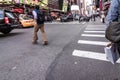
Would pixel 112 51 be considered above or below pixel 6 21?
above

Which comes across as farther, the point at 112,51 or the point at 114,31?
the point at 112,51

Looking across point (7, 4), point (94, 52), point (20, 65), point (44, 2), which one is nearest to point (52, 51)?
point (94, 52)

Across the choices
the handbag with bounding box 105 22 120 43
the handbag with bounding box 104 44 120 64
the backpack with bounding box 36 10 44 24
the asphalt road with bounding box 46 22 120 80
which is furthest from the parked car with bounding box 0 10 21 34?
the handbag with bounding box 105 22 120 43

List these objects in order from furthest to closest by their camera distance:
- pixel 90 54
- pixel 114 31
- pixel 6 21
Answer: pixel 6 21 → pixel 90 54 → pixel 114 31

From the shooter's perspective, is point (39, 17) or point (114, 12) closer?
point (114, 12)

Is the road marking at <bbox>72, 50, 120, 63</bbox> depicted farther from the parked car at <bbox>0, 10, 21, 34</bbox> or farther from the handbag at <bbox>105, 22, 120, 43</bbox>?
the parked car at <bbox>0, 10, 21, 34</bbox>

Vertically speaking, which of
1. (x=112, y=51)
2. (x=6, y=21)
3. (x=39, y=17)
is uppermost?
(x=39, y=17)

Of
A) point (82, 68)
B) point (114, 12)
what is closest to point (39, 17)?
Result: point (82, 68)

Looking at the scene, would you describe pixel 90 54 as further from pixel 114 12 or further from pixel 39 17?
pixel 114 12

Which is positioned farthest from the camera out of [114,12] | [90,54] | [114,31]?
[90,54]

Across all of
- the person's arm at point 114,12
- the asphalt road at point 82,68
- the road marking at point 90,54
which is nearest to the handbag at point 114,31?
the person's arm at point 114,12

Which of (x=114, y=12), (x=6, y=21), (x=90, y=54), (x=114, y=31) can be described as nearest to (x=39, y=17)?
(x=90, y=54)

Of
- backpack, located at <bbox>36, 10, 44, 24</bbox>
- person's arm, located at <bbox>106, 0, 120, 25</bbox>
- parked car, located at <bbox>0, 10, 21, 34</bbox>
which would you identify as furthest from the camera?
parked car, located at <bbox>0, 10, 21, 34</bbox>

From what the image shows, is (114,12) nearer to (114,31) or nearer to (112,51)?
(114,31)
